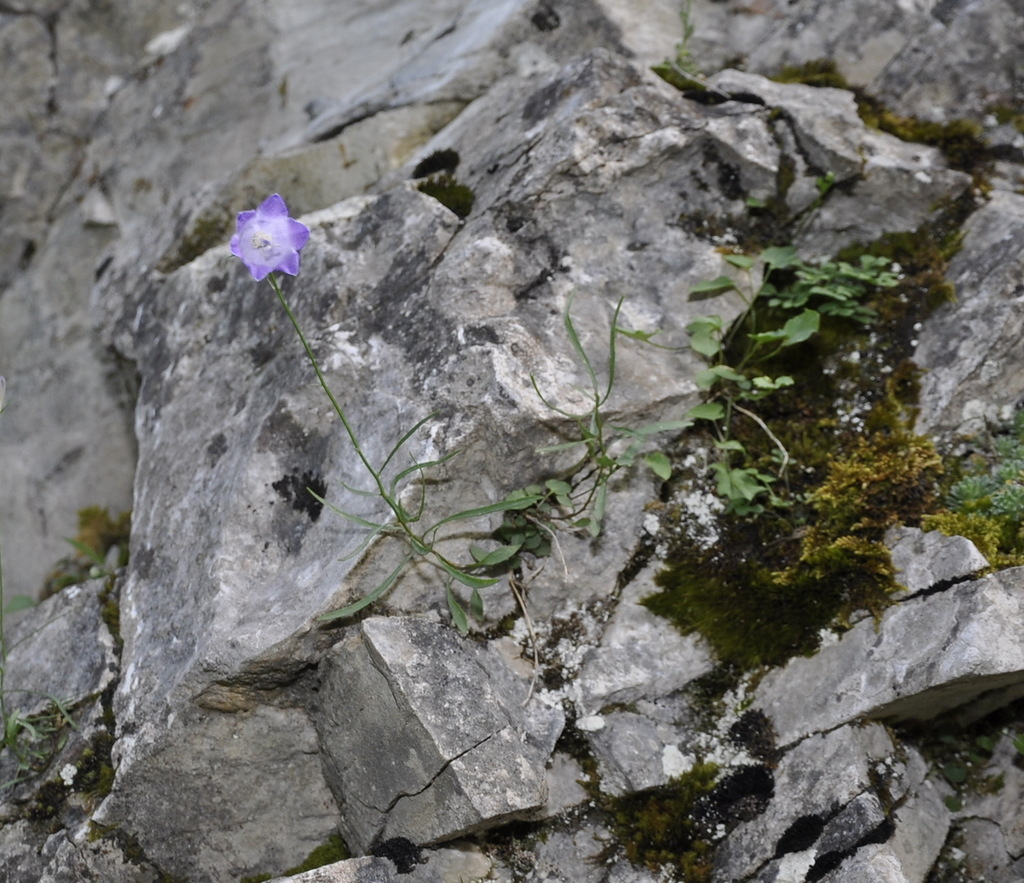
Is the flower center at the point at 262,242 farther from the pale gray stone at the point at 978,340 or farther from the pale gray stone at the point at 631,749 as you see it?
the pale gray stone at the point at 978,340

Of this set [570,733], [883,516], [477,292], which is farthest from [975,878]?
[477,292]

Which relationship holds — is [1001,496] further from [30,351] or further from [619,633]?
[30,351]

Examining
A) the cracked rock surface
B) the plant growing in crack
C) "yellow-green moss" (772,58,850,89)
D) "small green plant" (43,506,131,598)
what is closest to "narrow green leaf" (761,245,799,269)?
the cracked rock surface

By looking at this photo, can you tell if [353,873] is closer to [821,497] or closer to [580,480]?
[580,480]

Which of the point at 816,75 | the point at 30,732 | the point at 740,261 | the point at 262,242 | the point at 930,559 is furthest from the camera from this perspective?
the point at 816,75

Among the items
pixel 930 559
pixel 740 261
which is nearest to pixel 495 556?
pixel 930 559

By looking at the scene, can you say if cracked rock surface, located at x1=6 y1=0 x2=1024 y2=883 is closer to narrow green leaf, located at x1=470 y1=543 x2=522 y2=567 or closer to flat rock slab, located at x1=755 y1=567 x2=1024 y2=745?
flat rock slab, located at x1=755 y1=567 x2=1024 y2=745

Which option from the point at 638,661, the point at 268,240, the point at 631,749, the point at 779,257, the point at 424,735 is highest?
the point at 268,240
